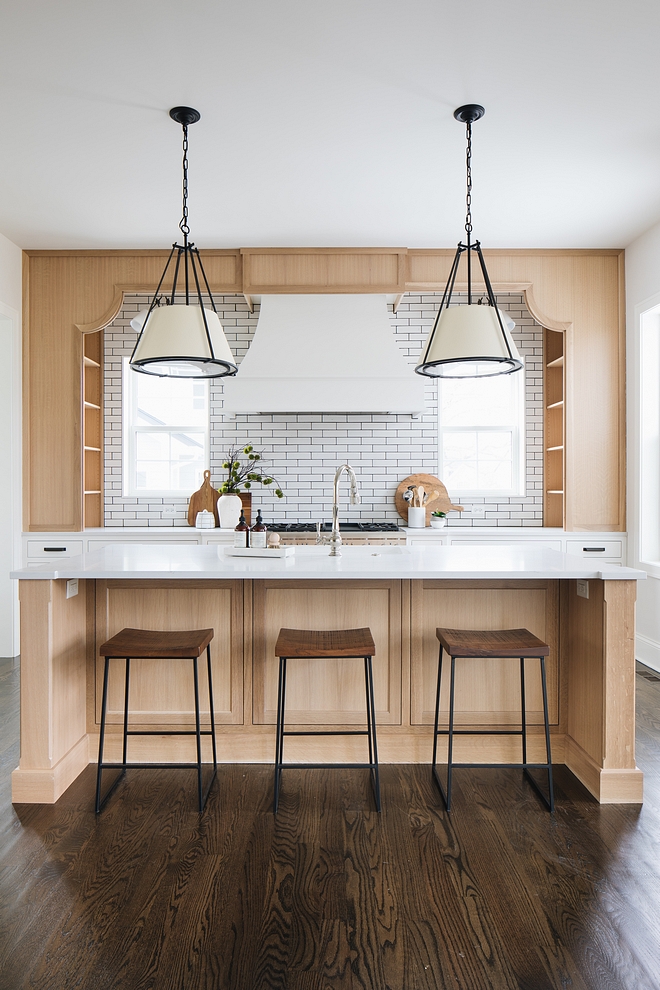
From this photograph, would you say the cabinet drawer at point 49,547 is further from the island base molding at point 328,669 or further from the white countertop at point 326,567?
the island base molding at point 328,669

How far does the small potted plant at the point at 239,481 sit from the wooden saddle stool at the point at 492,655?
8.57 ft

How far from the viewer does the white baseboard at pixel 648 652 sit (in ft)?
14.0

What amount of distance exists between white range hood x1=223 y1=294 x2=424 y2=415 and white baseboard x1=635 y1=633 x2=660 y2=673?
7.30ft

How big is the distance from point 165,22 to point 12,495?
3.26 metres

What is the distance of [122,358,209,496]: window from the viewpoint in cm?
550

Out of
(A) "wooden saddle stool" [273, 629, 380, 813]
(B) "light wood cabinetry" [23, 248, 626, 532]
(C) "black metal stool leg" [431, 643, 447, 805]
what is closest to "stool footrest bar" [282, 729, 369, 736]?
(A) "wooden saddle stool" [273, 629, 380, 813]

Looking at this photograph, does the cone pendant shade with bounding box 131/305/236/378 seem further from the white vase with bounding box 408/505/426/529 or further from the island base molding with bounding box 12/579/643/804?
the white vase with bounding box 408/505/426/529

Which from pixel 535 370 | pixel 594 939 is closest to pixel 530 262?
pixel 535 370

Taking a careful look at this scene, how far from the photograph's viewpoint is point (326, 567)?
2.57 metres

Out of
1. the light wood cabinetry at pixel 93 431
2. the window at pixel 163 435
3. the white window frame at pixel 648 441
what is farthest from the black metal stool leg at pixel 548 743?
the light wood cabinetry at pixel 93 431

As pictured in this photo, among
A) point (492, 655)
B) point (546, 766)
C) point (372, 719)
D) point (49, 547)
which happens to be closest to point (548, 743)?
point (546, 766)

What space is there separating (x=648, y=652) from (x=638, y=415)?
1.62m

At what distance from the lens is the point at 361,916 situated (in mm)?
1816

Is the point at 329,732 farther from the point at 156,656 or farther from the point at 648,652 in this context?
the point at 648,652
